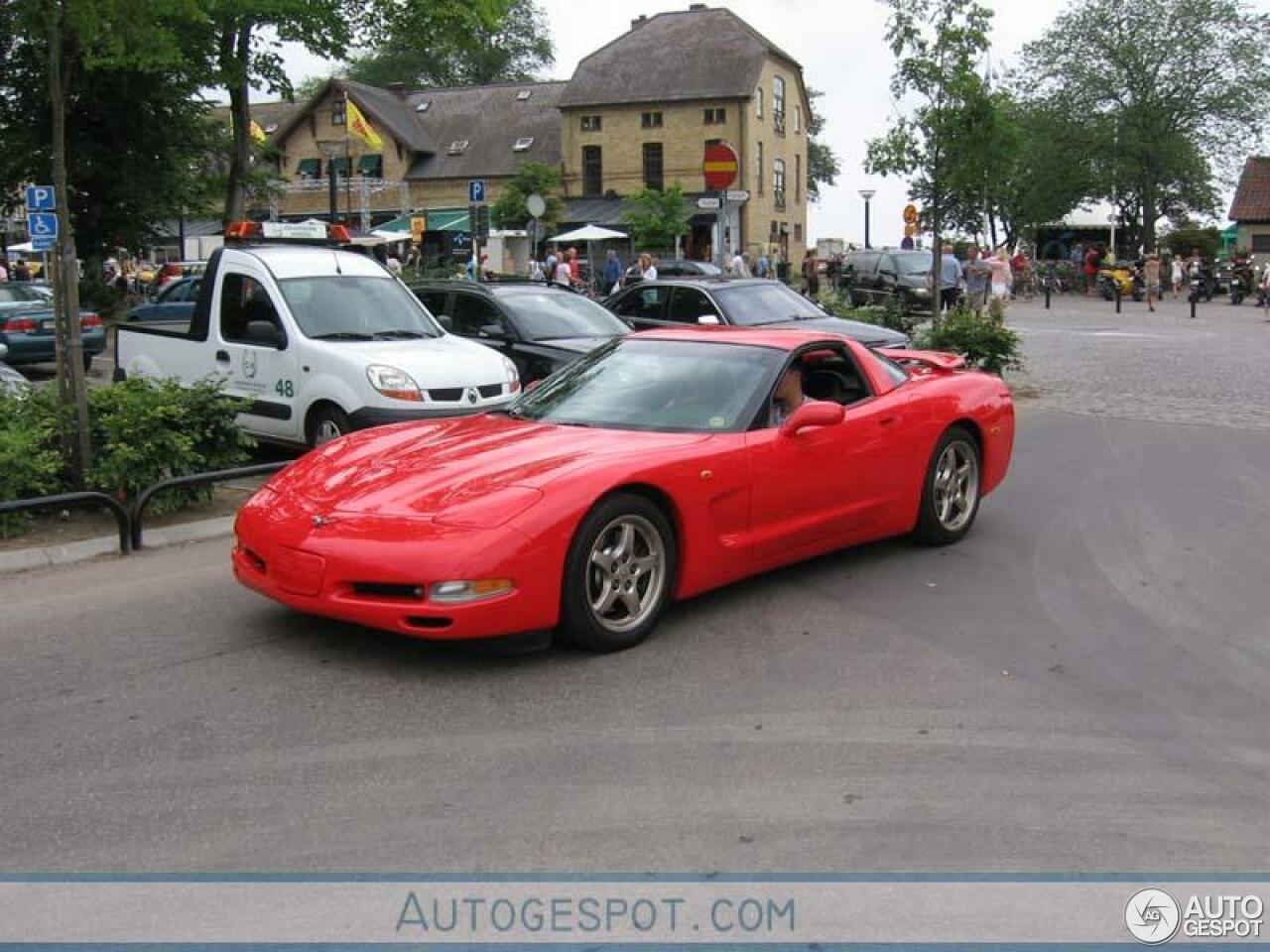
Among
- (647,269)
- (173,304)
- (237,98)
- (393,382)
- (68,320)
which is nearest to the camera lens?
(68,320)

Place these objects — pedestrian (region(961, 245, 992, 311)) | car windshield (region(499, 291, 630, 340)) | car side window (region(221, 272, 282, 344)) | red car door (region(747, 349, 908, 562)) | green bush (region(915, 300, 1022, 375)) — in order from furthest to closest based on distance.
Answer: pedestrian (region(961, 245, 992, 311)), green bush (region(915, 300, 1022, 375)), car windshield (region(499, 291, 630, 340)), car side window (region(221, 272, 282, 344)), red car door (region(747, 349, 908, 562))

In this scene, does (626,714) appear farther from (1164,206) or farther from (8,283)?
(1164,206)

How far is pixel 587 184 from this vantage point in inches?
2244

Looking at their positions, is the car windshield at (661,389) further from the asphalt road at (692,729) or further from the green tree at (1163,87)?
the green tree at (1163,87)

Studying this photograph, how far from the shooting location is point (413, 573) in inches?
202

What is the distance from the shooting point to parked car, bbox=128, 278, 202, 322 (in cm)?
1962

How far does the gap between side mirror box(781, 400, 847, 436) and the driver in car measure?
115 millimetres

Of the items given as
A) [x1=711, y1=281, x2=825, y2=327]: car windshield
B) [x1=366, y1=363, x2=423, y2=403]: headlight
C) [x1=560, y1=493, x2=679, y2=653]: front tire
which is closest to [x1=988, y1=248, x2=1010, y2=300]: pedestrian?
[x1=711, y1=281, x2=825, y2=327]: car windshield

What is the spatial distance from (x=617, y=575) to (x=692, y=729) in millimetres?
1059

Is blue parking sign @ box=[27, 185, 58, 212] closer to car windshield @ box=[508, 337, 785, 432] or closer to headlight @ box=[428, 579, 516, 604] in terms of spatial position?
car windshield @ box=[508, 337, 785, 432]

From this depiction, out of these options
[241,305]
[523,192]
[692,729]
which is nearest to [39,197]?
[241,305]

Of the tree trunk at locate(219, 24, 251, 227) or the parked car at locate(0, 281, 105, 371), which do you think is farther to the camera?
the tree trunk at locate(219, 24, 251, 227)

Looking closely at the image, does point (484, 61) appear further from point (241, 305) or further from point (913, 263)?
point (241, 305)

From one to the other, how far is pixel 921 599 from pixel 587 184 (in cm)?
5233
